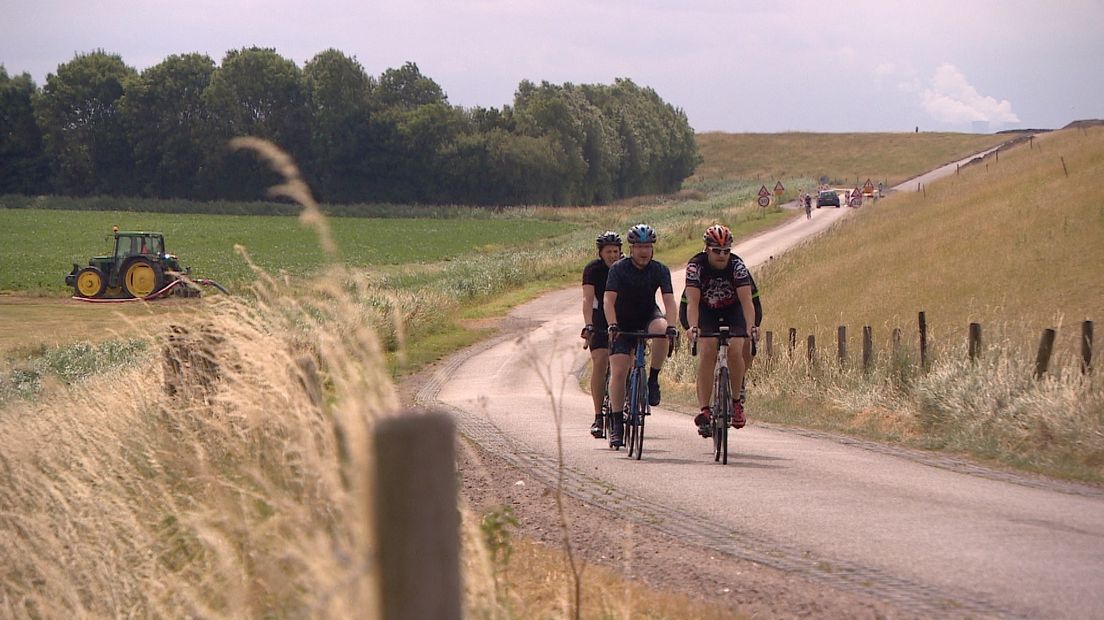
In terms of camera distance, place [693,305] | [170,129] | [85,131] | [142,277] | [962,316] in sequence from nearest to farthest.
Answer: [693,305] → [962,316] → [142,277] → [170,129] → [85,131]

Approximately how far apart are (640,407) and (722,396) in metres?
0.88

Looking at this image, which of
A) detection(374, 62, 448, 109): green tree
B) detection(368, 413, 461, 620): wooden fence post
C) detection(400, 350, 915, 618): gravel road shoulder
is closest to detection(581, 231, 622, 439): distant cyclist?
detection(400, 350, 915, 618): gravel road shoulder

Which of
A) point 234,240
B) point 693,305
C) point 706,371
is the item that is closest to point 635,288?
point 693,305

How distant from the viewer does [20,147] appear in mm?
109188

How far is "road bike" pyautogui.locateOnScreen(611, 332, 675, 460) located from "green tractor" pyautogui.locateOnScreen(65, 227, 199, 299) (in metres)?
28.4

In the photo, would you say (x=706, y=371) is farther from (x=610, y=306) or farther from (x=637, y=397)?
(x=610, y=306)

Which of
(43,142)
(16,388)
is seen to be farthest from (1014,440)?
(43,142)

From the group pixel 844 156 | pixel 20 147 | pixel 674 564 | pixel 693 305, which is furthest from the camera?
pixel 844 156

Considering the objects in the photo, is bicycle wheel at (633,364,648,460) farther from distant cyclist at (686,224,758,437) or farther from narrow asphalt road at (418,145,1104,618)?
distant cyclist at (686,224,758,437)

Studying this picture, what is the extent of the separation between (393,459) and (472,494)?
24.7 ft

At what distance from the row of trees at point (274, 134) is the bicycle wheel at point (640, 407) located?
90071 mm

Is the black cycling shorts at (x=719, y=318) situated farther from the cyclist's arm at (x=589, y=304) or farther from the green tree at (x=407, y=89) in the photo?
the green tree at (x=407, y=89)

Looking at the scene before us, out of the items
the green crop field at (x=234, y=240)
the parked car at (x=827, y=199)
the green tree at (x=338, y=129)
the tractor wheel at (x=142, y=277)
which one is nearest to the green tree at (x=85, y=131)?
the green crop field at (x=234, y=240)

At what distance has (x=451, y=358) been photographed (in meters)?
27.7
